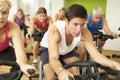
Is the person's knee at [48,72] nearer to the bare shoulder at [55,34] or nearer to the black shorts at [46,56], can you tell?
the black shorts at [46,56]

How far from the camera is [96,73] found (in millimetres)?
1388

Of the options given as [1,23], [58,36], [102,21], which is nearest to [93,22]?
[102,21]

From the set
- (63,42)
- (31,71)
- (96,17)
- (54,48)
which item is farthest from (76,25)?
(96,17)

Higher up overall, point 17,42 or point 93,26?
point 17,42

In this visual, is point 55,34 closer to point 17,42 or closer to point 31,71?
point 17,42

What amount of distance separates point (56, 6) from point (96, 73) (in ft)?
19.0

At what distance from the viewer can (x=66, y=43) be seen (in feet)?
6.76

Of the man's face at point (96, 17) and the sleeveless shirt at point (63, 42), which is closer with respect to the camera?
the sleeveless shirt at point (63, 42)

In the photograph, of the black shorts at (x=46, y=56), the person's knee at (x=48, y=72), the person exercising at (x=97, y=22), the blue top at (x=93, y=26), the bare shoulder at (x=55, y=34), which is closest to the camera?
the bare shoulder at (x=55, y=34)

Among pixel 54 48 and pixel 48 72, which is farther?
pixel 48 72

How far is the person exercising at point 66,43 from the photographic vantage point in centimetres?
163

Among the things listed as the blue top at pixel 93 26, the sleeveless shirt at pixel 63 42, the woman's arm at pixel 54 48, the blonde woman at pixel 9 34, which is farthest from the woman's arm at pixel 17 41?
the blue top at pixel 93 26

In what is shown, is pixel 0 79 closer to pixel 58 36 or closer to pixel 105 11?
pixel 58 36

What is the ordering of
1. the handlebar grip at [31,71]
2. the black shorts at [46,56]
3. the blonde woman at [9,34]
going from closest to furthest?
1. the handlebar grip at [31,71]
2. the blonde woman at [9,34]
3. the black shorts at [46,56]
